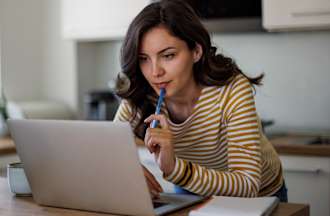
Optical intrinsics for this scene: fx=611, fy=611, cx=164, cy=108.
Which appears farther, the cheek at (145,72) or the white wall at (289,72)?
the white wall at (289,72)

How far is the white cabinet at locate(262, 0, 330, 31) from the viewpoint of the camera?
2607mm

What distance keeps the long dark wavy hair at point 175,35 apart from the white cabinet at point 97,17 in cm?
137

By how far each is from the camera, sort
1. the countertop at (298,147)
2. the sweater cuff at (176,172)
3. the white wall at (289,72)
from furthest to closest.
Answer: the white wall at (289,72) → the countertop at (298,147) → the sweater cuff at (176,172)

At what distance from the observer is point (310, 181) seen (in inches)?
102

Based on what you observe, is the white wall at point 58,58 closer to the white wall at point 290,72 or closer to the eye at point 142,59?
the white wall at point 290,72

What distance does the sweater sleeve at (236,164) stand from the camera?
4.92 feet

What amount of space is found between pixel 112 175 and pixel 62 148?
0.45ft

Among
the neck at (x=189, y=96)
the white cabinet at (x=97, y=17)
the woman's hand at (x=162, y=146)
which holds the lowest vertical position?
the woman's hand at (x=162, y=146)

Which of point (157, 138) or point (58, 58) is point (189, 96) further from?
point (58, 58)

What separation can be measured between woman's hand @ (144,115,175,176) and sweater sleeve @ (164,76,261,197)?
0.8 inches

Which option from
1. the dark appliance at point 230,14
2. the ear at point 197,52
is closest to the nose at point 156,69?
the ear at point 197,52

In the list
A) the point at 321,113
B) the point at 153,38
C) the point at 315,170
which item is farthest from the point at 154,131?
the point at 321,113

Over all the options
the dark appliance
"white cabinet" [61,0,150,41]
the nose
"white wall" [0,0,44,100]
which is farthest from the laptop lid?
"white wall" [0,0,44,100]

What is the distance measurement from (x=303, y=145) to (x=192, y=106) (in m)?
0.94
